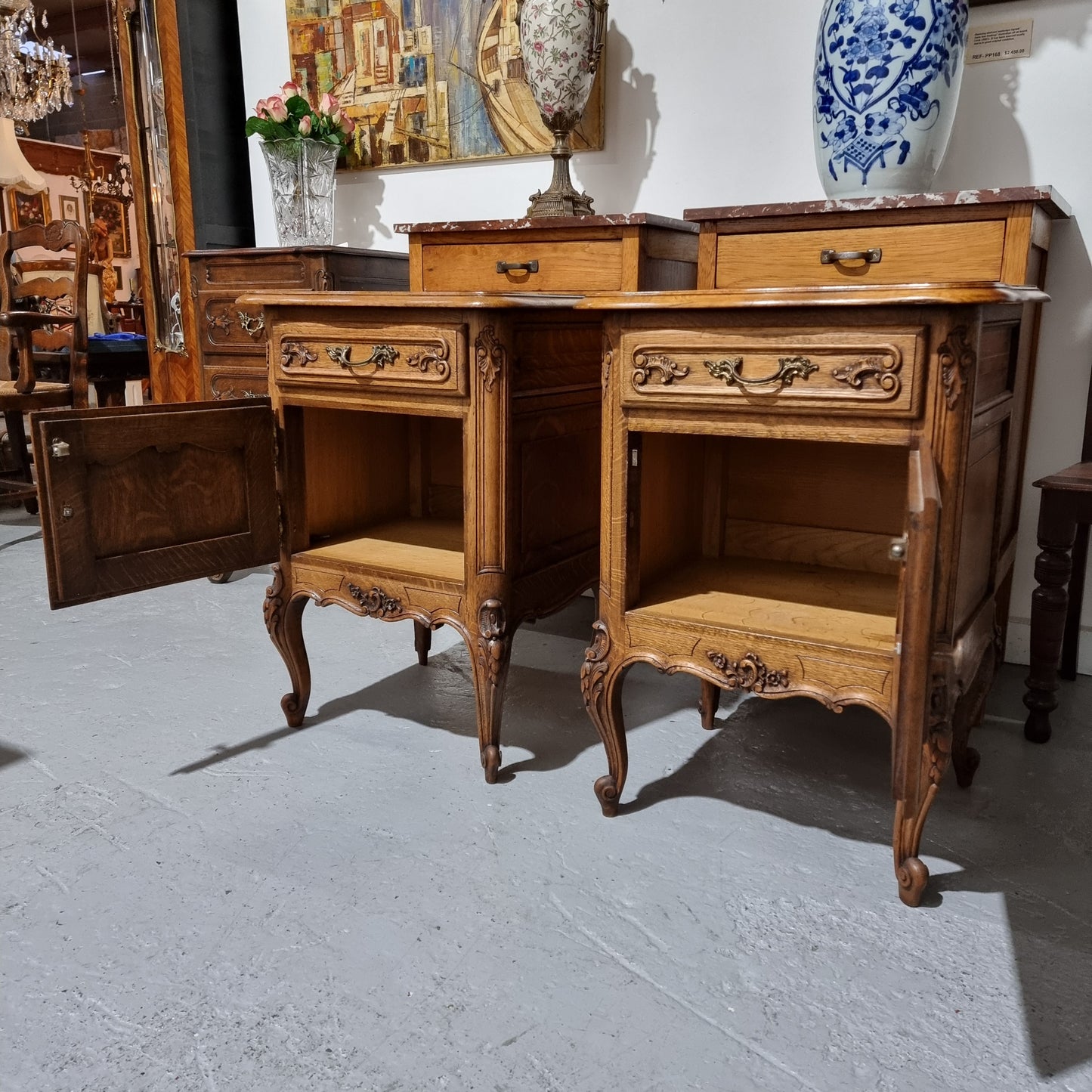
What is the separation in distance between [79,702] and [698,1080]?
1.82 m

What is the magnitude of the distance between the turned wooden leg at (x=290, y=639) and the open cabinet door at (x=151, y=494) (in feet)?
0.35

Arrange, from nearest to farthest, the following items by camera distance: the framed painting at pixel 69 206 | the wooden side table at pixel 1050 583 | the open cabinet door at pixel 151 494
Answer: the open cabinet door at pixel 151 494 < the wooden side table at pixel 1050 583 < the framed painting at pixel 69 206

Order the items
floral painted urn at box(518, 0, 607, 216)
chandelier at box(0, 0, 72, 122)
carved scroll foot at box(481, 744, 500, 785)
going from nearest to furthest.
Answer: carved scroll foot at box(481, 744, 500, 785), floral painted urn at box(518, 0, 607, 216), chandelier at box(0, 0, 72, 122)

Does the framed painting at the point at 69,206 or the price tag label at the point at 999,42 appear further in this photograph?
the framed painting at the point at 69,206

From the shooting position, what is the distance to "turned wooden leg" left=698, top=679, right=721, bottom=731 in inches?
87.7

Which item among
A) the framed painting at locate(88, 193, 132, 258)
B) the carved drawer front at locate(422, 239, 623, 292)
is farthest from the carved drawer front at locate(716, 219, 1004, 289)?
the framed painting at locate(88, 193, 132, 258)

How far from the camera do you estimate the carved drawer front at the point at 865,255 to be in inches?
80.3

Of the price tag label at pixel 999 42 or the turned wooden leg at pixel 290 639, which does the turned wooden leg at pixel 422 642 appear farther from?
the price tag label at pixel 999 42

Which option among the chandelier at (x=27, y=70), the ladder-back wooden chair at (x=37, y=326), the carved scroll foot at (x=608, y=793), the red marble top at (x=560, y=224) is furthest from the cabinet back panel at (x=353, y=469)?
the chandelier at (x=27, y=70)

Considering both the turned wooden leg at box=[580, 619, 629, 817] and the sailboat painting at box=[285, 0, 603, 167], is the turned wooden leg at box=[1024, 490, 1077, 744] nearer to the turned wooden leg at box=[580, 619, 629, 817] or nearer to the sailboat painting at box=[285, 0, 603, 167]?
the turned wooden leg at box=[580, 619, 629, 817]

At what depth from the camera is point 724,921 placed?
1.52 meters

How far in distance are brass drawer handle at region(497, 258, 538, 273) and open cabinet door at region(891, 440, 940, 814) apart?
1.50 meters

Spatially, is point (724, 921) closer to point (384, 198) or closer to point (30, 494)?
point (384, 198)

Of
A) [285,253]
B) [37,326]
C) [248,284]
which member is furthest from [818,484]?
[37,326]
